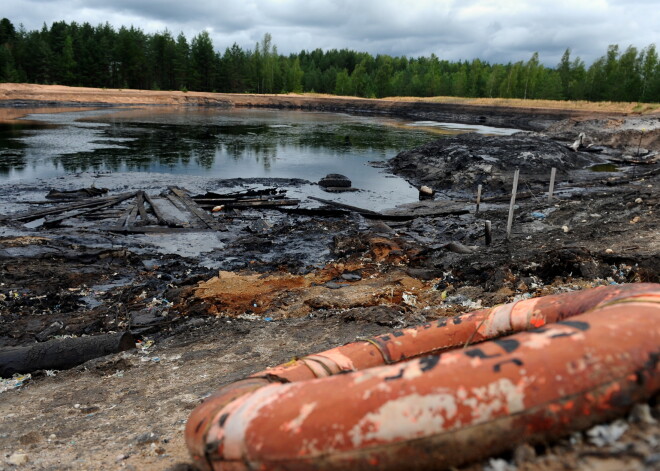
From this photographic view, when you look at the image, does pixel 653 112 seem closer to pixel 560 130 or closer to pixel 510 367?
pixel 560 130

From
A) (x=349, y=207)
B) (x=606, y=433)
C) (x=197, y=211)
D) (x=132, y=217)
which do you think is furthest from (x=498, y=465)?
(x=349, y=207)

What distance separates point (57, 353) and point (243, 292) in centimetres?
335

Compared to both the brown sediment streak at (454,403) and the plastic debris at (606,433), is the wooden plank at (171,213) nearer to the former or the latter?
the brown sediment streak at (454,403)

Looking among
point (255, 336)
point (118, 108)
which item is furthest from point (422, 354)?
point (118, 108)

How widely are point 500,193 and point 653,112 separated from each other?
32352mm

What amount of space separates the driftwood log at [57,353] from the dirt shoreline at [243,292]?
173 mm

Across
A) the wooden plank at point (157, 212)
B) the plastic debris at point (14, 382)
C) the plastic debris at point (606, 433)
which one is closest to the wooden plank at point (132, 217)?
the wooden plank at point (157, 212)

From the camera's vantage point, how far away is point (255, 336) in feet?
23.5

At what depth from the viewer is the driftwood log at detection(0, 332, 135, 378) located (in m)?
6.23

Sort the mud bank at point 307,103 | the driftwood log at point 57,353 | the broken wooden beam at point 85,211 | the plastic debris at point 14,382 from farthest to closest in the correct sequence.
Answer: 1. the mud bank at point 307,103
2. the broken wooden beam at point 85,211
3. the driftwood log at point 57,353
4. the plastic debris at point 14,382

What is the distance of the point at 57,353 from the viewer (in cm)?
642

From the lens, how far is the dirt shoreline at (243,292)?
439cm

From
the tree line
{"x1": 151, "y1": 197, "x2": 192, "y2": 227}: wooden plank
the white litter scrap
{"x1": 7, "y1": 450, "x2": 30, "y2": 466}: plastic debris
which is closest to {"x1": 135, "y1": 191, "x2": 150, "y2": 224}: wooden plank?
{"x1": 151, "y1": 197, "x2": 192, "y2": 227}: wooden plank

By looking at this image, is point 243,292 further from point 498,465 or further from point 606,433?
point 606,433
